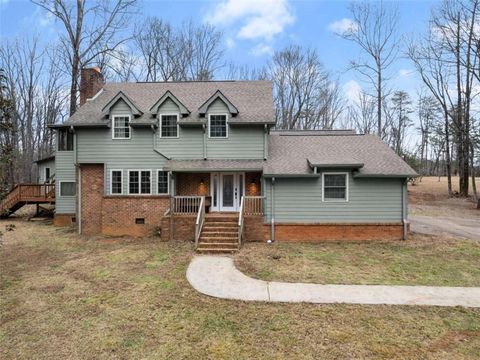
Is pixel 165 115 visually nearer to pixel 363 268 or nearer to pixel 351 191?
pixel 351 191

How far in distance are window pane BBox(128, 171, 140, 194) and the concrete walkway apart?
282 inches

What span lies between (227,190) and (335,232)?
553 cm

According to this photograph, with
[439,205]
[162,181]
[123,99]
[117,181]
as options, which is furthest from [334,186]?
[439,205]

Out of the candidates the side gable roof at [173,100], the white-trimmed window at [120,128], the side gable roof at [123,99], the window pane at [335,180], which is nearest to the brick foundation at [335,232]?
the window pane at [335,180]

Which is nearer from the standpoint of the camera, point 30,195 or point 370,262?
point 370,262

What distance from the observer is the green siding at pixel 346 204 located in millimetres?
12852

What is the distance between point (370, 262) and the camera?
31.7 feet

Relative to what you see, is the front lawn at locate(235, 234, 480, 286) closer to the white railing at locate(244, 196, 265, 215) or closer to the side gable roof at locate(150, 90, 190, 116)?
the white railing at locate(244, 196, 265, 215)

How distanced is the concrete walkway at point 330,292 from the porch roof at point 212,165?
19.3 ft

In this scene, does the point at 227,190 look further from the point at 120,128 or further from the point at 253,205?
the point at 120,128

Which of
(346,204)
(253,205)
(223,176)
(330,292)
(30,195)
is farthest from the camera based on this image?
(30,195)

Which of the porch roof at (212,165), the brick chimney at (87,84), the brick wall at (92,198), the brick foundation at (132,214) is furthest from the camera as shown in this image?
the brick chimney at (87,84)

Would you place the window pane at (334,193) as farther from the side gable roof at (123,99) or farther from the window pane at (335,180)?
the side gable roof at (123,99)

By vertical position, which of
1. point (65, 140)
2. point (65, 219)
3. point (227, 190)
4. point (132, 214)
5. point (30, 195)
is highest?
point (65, 140)
